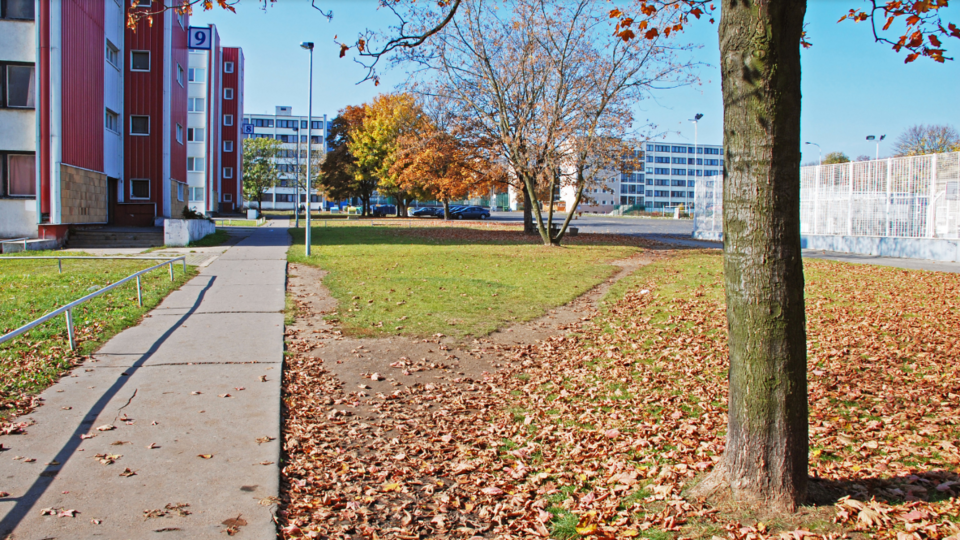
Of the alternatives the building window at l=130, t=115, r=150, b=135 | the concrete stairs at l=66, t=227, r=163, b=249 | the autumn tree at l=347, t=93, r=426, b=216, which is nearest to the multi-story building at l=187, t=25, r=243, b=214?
the autumn tree at l=347, t=93, r=426, b=216

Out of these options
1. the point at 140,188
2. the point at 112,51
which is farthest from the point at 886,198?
the point at 112,51

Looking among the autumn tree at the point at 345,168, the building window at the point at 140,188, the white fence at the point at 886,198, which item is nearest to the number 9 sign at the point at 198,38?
the building window at the point at 140,188

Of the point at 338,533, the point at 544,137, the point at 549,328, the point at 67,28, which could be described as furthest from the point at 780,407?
the point at 67,28

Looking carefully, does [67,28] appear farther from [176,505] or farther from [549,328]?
[176,505]

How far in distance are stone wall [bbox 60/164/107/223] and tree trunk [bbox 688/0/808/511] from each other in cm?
2325

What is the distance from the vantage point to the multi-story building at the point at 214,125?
161 ft

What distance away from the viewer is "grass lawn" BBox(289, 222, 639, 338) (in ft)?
33.2

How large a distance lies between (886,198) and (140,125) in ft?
97.4

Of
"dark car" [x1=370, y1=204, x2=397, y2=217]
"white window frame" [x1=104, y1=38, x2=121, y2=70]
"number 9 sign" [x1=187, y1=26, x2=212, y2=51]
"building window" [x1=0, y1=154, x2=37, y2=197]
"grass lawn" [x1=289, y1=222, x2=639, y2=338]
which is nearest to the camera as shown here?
"grass lawn" [x1=289, y1=222, x2=639, y2=338]

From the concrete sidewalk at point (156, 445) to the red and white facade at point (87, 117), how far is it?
1635 centimetres

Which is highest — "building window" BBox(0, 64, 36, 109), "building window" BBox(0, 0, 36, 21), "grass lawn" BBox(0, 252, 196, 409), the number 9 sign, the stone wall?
the number 9 sign

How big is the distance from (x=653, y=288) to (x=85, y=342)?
391 inches

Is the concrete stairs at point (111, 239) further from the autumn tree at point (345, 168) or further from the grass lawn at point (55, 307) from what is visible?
the autumn tree at point (345, 168)

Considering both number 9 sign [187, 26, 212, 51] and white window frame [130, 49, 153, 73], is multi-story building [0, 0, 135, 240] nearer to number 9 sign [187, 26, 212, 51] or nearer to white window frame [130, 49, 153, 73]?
white window frame [130, 49, 153, 73]
